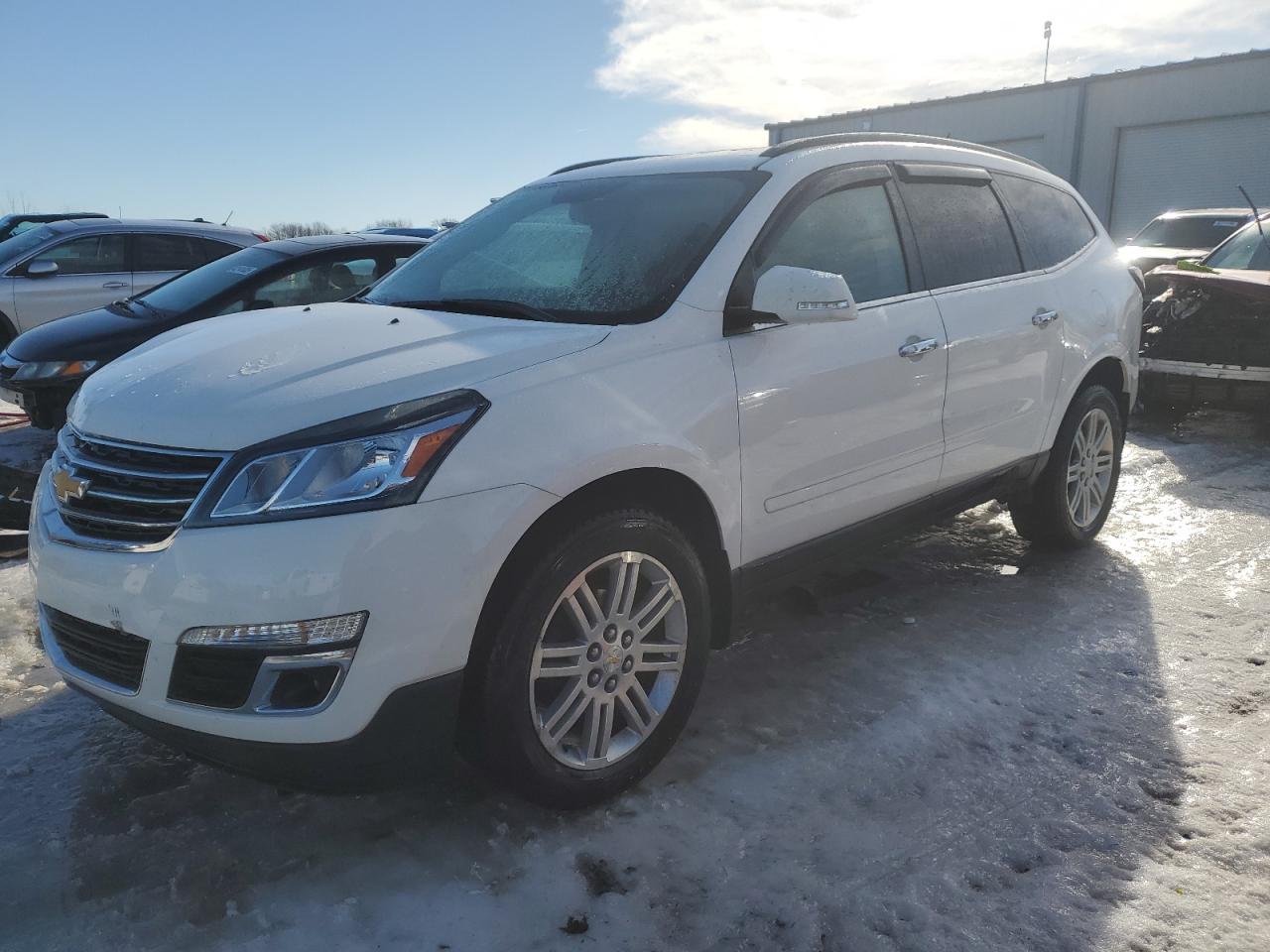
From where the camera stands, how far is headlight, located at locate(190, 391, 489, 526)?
7.18 ft

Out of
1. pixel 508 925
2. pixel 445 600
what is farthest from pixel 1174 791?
pixel 445 600

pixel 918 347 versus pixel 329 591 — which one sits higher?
pixel 918 347

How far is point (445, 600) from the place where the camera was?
225cm

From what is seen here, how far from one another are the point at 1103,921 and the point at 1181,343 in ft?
20.3

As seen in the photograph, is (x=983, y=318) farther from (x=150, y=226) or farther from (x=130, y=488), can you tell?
(x=150, y=226)

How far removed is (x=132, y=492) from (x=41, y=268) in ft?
27.1

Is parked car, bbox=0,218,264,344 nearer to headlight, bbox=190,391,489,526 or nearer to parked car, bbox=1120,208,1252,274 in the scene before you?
headlight, bbox=190,391,489,526

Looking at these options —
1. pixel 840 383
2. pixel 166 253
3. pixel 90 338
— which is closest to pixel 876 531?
pixel 840 383

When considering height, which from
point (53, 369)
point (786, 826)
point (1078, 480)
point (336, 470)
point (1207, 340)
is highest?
point (336, 470)

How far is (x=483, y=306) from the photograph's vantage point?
123 inches

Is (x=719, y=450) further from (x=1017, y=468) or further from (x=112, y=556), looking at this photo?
(x=1017, y=468)

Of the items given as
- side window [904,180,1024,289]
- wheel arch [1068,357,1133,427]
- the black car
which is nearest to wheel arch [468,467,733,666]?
side window [904,180,1024,289]

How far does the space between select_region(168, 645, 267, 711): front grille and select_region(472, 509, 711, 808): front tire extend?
520 mm

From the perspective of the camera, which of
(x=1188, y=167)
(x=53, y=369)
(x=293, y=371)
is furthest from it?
(x=1188, y=167)
